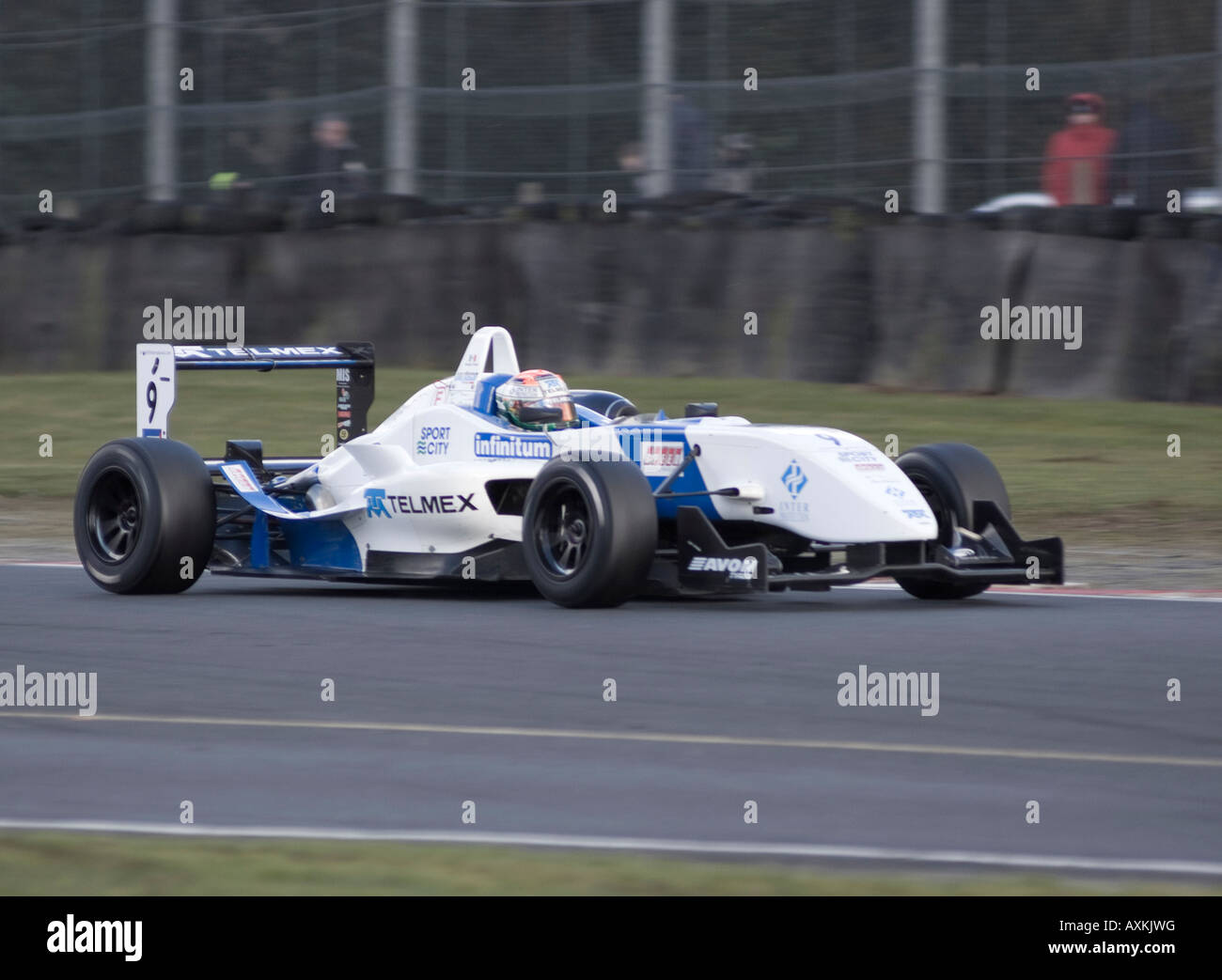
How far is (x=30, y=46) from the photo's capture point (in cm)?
2131

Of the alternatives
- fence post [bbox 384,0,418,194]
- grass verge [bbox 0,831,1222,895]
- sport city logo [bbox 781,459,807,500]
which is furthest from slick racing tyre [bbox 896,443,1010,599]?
fence post [bbox 384,0,418,194]

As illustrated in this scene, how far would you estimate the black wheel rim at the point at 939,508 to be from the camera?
35.1ft

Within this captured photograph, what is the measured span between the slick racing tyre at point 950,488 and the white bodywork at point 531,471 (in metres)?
0.54

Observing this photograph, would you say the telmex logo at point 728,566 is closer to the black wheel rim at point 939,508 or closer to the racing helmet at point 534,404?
the black wheel rim at point 939,508

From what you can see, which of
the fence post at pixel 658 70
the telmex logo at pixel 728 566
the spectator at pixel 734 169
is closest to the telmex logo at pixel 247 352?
the telmex logo at pixel 728 566

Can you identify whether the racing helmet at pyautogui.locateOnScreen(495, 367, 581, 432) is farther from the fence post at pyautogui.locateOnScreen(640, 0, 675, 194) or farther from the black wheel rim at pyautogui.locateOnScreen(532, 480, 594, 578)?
the fence post at pyautogui.locateOnScreen(640, 0, 675, 194)

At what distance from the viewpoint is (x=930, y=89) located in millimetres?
17266

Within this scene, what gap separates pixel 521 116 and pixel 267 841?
559 inches

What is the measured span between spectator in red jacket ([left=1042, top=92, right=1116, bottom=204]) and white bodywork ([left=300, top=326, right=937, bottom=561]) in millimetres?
6911

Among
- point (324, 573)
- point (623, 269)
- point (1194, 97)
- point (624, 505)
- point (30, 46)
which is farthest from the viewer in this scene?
point (30, 46)

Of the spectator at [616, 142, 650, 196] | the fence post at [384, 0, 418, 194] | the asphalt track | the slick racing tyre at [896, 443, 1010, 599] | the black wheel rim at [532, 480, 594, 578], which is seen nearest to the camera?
the asphalt track

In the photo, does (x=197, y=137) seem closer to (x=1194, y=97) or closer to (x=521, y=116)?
(x=521, y=116)

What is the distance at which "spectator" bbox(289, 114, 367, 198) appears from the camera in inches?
771
